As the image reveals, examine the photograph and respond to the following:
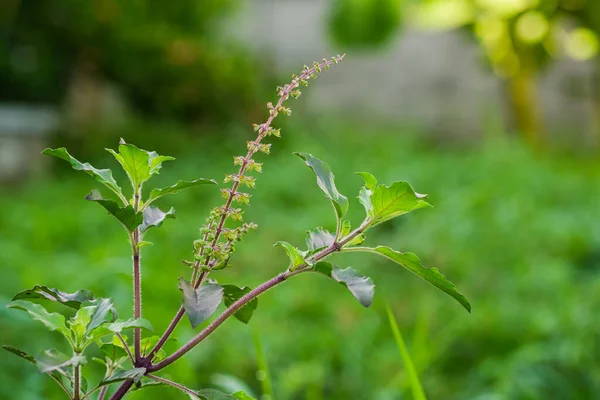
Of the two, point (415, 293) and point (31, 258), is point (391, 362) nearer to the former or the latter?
point (415, 293)

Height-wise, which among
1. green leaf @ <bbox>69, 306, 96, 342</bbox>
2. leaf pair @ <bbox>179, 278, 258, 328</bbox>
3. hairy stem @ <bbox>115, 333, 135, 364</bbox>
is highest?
leaf pair @ <bbox>179, 278, 258, 328</bbox>

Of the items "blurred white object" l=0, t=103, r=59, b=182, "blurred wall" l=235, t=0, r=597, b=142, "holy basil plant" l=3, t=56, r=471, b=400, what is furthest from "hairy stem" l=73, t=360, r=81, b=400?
"blurred wall" l=235, t=0, r=597, b=142

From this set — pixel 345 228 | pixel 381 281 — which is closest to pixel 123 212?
pixel 345 228

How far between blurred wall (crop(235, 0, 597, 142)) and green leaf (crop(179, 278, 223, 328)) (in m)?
6.17

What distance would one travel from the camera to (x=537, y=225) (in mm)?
2840

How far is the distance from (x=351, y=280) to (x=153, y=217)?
157 millimetres

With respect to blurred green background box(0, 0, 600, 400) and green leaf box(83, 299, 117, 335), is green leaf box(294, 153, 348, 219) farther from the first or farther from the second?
blurred green background box(0, 0, 600, 400)

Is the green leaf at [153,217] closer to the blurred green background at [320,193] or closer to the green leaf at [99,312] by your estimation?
the green leaf at [99,312]

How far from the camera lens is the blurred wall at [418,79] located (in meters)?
6.71

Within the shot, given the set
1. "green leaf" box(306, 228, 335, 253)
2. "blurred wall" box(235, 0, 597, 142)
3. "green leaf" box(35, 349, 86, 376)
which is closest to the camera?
"green leaf" box(35, 349, 86, 376)

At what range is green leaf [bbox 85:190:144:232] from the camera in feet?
1.50

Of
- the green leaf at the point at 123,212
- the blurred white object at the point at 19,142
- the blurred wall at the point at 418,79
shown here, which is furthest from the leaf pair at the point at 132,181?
the blurred wall at the point at 418,79

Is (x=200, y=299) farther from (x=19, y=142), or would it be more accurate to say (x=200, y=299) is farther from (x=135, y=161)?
(x=19, y=142)

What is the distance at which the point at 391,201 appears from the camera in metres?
0.50
